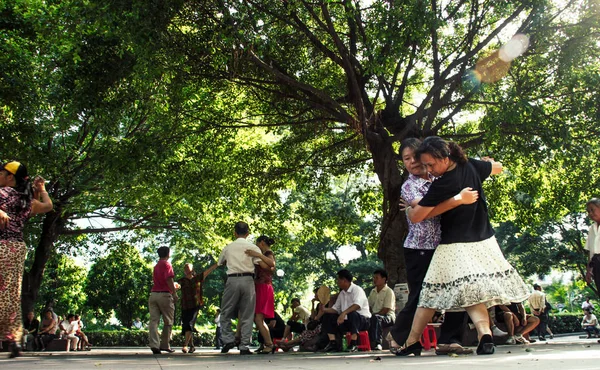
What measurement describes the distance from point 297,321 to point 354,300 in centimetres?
580

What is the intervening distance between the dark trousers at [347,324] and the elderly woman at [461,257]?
5654mm

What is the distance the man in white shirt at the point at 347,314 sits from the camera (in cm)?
1196

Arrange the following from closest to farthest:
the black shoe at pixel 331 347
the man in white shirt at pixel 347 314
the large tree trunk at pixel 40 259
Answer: the man in white shirt at pixel 347 314
the black shoe at pixel 331 347
the large tree trunk at pixel 40 259

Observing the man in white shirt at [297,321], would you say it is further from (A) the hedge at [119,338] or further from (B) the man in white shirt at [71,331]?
(A) the hedge at [119,338]

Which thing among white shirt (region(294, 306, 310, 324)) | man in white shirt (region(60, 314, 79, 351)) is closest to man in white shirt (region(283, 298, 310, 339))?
white shirt (region(294, 306, 310, 324))

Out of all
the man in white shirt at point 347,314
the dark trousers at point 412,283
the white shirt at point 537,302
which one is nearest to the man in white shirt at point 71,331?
the man in white shirt at point 347,314

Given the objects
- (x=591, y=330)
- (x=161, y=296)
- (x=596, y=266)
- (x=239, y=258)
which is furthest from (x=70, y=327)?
(x=591, y=330)

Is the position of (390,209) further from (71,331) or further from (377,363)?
(71,331)

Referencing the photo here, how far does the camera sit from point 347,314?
1197 centimetres

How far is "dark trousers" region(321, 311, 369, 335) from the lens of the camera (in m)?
12.0

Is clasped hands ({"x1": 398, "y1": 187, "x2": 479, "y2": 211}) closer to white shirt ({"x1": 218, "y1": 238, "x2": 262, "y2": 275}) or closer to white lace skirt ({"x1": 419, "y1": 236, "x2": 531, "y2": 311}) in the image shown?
white lace skirt ({"x1": 419, "y1": 236, "x2": 531, "y2": 311})

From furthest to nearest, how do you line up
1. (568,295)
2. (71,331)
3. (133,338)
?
(568,295) < (133,338) < (71,331)

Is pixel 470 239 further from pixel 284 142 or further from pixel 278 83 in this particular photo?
pixel 284 142

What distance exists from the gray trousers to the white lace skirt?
481 cm
